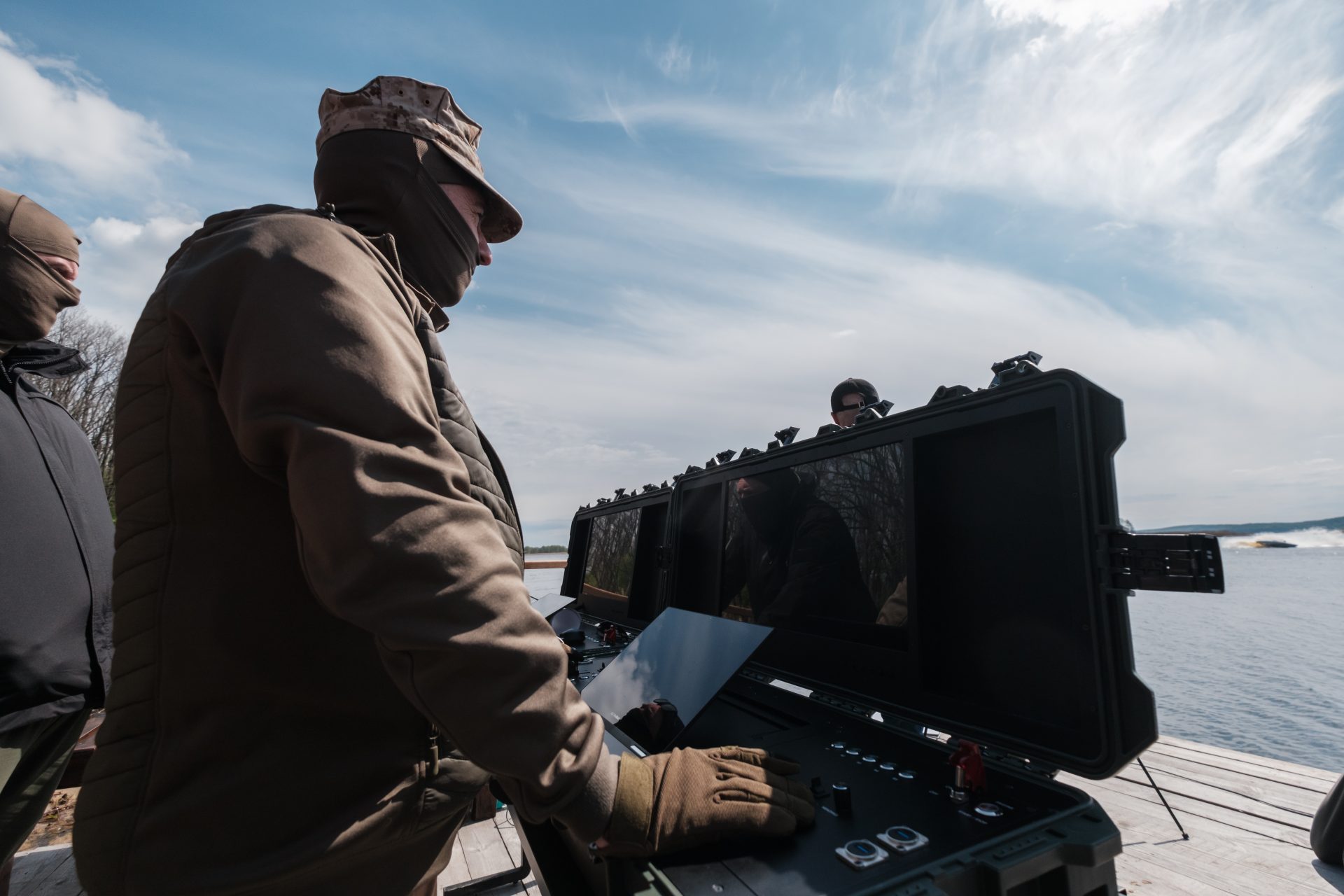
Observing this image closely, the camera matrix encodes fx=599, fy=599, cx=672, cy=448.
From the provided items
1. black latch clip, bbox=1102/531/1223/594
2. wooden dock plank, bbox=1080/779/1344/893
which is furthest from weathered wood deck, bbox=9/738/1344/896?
black latch clip, bbox=1102/531/1223/594

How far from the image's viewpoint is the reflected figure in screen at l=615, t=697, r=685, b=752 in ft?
4.58

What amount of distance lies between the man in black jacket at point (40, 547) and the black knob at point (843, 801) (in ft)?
7.91

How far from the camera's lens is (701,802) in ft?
3.13

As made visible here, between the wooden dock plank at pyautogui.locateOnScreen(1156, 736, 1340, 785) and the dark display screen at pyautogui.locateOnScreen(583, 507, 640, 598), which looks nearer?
the wooden dock plank at pyautogui.locateOnScreen(1156, 736, 1340, 785)

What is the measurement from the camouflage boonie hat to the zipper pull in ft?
3.89

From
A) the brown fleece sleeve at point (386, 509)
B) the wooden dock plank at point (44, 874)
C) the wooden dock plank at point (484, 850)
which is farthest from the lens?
the wooden dock plank at point (484, 850)

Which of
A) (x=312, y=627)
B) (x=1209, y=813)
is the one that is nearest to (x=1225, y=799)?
(x=1209, y=813)

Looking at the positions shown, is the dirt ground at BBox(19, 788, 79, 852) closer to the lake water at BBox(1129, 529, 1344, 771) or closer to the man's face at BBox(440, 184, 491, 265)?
the man's face at BBox(440, 184, 491, 265)

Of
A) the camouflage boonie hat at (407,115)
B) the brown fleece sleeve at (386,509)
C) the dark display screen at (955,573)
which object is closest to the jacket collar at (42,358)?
the camouflage boonie hat at (407,115)

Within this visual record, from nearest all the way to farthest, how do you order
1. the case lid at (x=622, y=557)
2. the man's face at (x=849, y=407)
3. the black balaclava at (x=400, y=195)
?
the black balaclava at (x=400, y=195)
the case lid at (x=622, y=557)
the man's face at (x=849, y=407)

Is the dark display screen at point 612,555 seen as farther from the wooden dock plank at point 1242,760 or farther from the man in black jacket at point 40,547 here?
the wooden dock plank at point 1242,760

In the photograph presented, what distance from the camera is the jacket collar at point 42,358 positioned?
220 centimetres

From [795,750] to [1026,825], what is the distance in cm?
49

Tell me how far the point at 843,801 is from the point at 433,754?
2.29 ft
